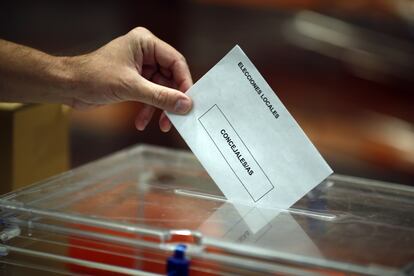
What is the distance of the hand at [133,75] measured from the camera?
98 cm

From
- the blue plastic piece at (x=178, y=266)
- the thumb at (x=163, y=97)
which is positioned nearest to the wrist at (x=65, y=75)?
the thumb at (x=163, y=97)

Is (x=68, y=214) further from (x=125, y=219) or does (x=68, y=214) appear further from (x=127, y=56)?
(x=127, y=56)

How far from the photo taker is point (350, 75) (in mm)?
2205

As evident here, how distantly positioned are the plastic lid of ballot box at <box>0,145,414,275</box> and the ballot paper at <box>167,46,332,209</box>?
34 millimetres

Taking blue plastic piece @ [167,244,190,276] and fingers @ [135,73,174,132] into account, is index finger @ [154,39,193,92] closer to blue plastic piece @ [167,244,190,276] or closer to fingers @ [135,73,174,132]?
fingers @ [135,73,174,132]

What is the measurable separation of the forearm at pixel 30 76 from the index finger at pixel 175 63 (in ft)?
0.49

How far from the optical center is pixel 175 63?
1.09 meters

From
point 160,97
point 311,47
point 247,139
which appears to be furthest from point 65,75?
point 311,47

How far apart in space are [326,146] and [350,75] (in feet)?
0.80

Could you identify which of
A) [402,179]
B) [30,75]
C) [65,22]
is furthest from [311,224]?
[65,22]

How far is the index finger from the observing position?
109cm

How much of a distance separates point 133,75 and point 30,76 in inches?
6.8

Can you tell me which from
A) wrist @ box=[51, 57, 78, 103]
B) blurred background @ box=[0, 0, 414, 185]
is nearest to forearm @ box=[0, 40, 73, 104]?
wrist @ box=[51, 57, 78, 103]

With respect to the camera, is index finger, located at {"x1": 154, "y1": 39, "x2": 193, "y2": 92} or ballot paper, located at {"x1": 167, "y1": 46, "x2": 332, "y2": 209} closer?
ballot paper, located at {"x1": 167, "y1": 46, "x2": 332, "y2": 209}
